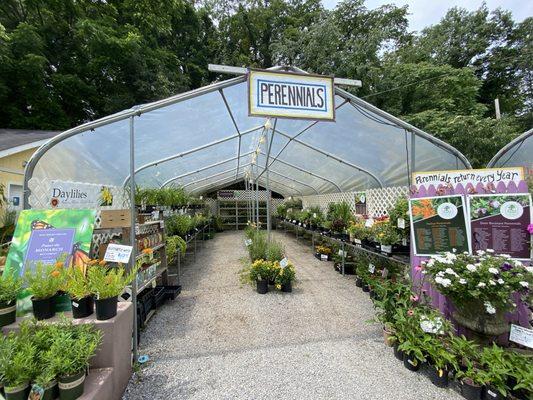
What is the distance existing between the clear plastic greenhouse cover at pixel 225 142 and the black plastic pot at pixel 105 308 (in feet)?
5.43

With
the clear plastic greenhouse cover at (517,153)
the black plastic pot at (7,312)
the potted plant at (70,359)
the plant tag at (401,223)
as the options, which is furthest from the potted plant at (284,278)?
the clear plastic greenhouse cover at (517,153)

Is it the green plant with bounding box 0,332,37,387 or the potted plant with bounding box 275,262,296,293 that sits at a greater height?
the green plant with bounding box 0,332,37,387

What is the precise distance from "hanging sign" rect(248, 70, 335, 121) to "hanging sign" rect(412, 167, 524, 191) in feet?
4.20

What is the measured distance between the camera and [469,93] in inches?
405

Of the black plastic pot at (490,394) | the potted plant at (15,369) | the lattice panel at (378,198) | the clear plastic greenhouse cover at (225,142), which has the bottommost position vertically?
the black plastic pot at (490,394)

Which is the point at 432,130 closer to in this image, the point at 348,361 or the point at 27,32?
the point at 348,361

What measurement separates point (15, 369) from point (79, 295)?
51cm

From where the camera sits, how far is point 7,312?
1686mm

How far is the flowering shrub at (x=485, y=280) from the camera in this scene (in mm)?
1812

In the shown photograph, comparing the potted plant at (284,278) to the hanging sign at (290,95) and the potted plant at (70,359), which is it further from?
the potted plant at (70,359)

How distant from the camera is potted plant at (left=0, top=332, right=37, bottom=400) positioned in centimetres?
126

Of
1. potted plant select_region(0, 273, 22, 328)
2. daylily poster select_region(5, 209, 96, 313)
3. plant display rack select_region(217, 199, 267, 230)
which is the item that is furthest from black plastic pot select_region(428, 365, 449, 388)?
plant display rack select_region(217, 199, 267, 230)

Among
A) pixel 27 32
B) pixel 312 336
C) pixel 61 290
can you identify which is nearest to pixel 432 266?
pixel 312 336

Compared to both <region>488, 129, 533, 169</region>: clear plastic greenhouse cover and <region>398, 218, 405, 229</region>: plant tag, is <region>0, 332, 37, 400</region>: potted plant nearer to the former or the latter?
<region>398, 218, 405, 229</region>: plant tag
